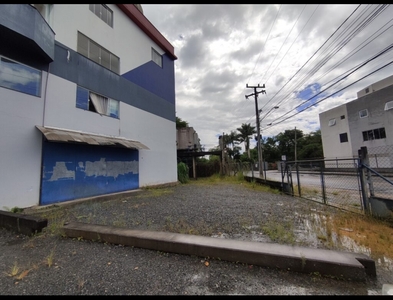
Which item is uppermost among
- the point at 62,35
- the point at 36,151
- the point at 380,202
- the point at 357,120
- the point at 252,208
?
the point at 62,35

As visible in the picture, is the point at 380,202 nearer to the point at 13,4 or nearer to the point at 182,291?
the point at 182,291

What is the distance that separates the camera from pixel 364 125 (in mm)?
20078

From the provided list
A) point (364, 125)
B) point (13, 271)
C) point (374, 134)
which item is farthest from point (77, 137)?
point (364, 125)

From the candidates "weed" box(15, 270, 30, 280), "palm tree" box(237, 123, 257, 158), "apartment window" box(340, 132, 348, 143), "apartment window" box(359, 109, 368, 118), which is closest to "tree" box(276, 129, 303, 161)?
"palm tree" box(237, 123, 257, 158)

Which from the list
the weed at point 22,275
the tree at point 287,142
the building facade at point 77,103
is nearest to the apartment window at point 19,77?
the building facade at point 77,103

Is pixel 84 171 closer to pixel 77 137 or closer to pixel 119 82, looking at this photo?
pixel 77 137

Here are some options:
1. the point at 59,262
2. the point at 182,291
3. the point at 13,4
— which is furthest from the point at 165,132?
the point at 182,291

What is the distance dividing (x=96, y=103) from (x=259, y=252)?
Answer: 9609 mm

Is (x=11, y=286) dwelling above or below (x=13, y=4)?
below

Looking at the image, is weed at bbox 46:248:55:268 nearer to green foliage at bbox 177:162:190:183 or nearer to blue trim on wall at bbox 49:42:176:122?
blue trim on wall at bbox 49:42:176:122

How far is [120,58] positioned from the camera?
10.8m

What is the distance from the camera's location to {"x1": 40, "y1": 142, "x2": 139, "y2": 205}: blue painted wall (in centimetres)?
697

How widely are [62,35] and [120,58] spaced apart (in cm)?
323
